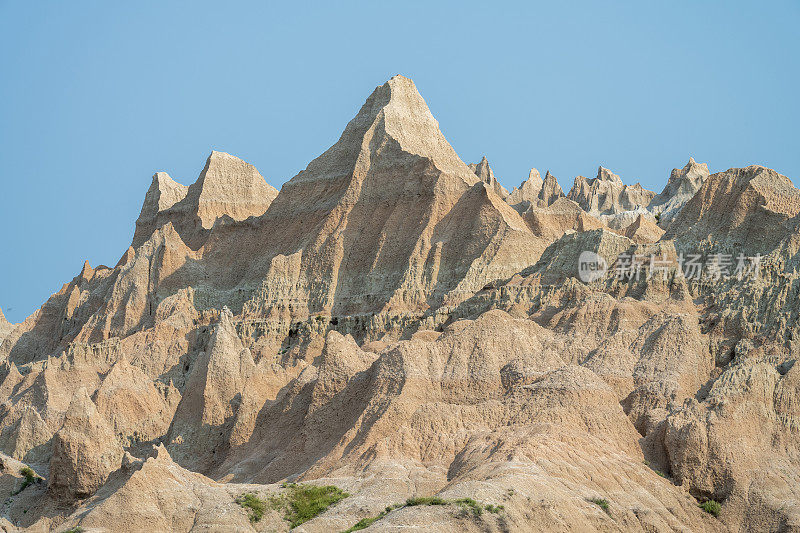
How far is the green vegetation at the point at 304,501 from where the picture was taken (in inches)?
2040

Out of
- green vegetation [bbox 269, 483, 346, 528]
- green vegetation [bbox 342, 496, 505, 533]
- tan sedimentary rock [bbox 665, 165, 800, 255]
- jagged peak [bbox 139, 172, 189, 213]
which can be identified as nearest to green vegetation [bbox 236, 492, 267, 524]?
green vegetation [bbox 269, 483, 346, 528]

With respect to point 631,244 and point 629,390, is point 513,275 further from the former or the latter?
point 629,390

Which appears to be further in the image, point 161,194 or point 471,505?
point 161,194

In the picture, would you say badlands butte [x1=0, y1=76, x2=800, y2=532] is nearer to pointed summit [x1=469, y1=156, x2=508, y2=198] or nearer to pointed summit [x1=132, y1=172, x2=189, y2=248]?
pointed summit [x1=132, y1=172, x2=189, y2=248]

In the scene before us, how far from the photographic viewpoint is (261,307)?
100 m

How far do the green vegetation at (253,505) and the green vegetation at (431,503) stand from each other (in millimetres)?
4074

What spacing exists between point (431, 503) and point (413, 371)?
15.0 m

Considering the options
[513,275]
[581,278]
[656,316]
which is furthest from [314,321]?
[656,316]

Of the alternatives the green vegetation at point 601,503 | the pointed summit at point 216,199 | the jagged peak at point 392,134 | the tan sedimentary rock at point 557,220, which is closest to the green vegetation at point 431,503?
the green vegetation at point 601,503

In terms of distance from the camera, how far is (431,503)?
154 ft

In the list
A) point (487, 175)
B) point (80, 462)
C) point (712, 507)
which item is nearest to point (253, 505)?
point (80, 462)

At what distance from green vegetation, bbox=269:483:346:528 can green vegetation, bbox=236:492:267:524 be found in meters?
0.42

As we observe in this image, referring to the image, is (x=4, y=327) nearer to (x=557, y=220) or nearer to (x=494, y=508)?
(x=557, y=220)

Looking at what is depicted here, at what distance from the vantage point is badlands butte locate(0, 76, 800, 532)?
172 feet
